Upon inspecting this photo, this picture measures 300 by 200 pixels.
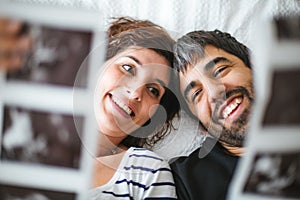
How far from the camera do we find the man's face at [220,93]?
3.34 ft

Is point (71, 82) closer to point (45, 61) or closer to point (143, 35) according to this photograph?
point (45, 61)

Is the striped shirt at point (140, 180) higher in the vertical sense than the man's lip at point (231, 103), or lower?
lower

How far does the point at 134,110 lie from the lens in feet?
3.28

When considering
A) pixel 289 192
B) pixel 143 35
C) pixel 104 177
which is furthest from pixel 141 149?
pixel 289 192

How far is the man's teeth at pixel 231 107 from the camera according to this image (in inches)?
40.0

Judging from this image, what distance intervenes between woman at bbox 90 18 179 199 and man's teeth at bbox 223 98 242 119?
0.32ft

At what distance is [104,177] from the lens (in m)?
0.98

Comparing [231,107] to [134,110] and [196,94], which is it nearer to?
[196,94]

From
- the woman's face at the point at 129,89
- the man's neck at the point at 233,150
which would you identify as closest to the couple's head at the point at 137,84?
the woman's face at the point at 129,89

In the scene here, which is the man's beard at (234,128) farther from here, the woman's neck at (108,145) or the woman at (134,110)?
the woman's neck at (108,145)

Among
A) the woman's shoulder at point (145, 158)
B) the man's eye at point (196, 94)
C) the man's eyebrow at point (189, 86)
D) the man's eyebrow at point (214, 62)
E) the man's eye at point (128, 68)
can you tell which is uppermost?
the man's eyebrow at point (214, 62)

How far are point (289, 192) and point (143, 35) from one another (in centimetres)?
42

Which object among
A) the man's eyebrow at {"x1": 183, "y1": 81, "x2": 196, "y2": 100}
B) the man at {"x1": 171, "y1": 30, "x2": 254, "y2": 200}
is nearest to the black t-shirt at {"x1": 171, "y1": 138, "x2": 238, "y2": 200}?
the man at {"x1": 171, "y1": 30, "x2": 254, "y2": 200}

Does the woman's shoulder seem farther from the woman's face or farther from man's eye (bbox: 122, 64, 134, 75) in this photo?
man's eye (bbox: 122, 64, 134, 75)
